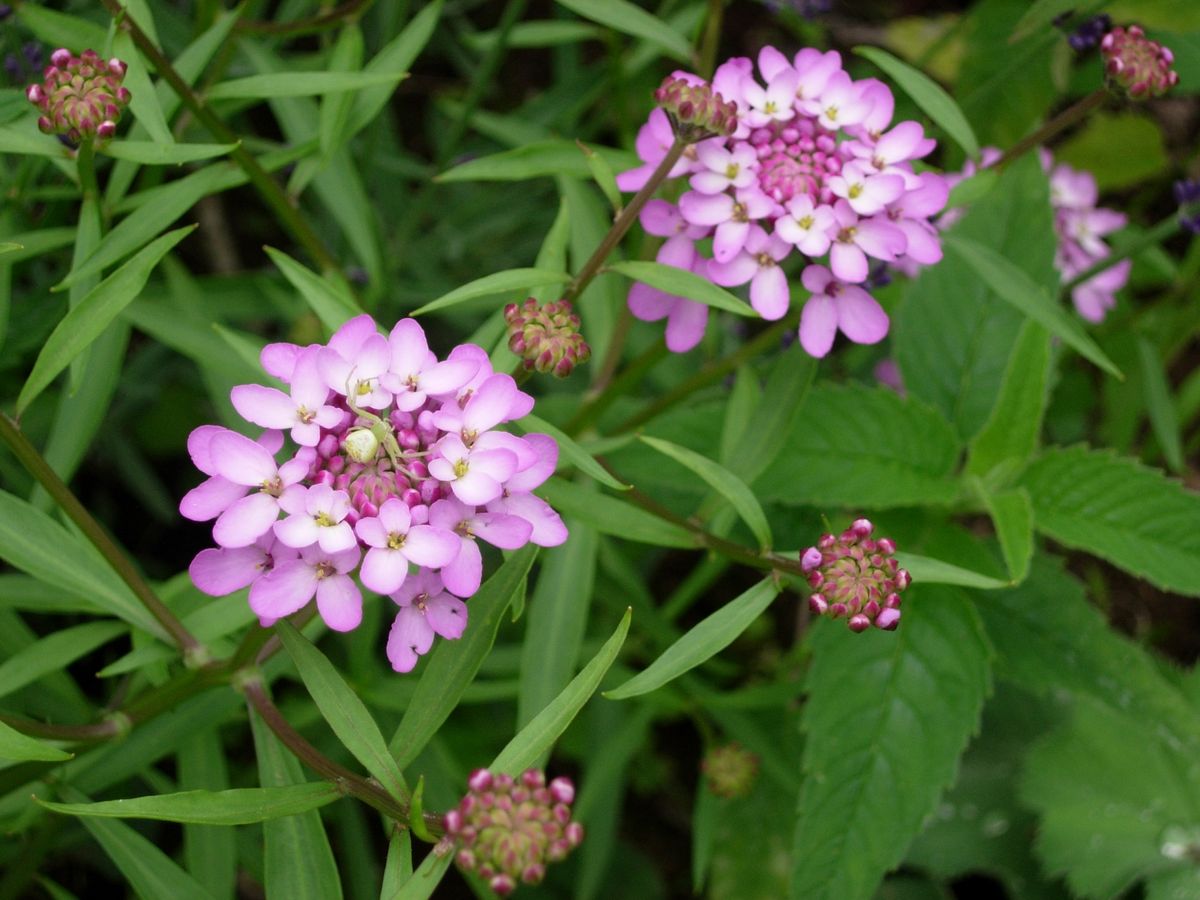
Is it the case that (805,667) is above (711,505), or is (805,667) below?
below

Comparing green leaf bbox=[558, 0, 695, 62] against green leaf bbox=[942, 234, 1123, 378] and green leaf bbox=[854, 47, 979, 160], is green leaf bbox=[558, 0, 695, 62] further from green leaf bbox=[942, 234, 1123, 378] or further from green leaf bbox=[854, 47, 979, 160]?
green leaf bbox=[942, 234, 1123, 378]

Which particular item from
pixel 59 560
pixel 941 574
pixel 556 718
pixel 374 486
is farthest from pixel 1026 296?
pixel 59 560

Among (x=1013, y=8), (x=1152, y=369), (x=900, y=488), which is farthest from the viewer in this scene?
(x=1013, y=8)

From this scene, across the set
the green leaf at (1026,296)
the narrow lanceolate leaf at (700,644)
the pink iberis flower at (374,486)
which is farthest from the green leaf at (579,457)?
the green leaf at (1026,296)

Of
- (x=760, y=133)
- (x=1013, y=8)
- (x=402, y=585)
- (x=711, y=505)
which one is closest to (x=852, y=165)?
(x=760, y=133)

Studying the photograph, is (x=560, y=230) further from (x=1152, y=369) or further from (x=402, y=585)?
(x=1152, y=369)

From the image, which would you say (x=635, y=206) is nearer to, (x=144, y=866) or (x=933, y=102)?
(x=933, y=102)

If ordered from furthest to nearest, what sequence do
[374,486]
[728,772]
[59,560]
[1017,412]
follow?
[728,772] < [1017,412] < [59,560] < [374,486]
